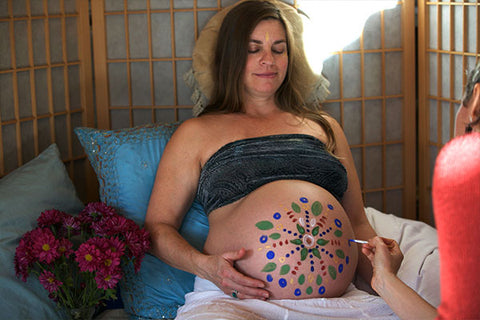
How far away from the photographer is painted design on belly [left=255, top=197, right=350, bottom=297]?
1.85 meters

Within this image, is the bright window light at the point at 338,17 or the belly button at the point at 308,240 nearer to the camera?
the belly button at the point at 308,240

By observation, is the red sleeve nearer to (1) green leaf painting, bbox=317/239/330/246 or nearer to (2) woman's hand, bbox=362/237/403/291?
(2) woman's hand, bbox=362/237/403/291

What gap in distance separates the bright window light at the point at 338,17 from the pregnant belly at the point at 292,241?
1.01 m

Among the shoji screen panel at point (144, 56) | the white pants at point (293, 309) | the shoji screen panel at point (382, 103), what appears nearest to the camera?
the white pants at point (293, 309)

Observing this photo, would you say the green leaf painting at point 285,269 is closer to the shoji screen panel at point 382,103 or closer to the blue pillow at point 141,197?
the blue pillow at point 141,197

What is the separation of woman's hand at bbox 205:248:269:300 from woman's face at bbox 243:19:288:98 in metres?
0.77

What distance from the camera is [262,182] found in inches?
84.9

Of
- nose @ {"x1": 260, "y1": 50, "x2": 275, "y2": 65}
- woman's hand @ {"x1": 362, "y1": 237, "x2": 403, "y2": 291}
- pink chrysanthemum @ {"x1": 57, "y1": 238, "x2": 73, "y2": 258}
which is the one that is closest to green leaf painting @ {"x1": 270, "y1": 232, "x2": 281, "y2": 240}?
woman's hand @ {"x1": 362, "y1": 237, "x2": 403, "y2": 291}

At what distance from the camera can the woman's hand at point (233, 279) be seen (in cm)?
182

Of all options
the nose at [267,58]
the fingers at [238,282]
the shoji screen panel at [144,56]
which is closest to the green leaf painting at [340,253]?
the fingers at [238,282]

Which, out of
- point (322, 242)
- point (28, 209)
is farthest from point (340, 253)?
point (28, 209)

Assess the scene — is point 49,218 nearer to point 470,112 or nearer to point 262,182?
point 262,182

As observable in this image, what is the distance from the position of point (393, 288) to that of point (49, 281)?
1.10 meters

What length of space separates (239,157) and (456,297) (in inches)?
51.0
